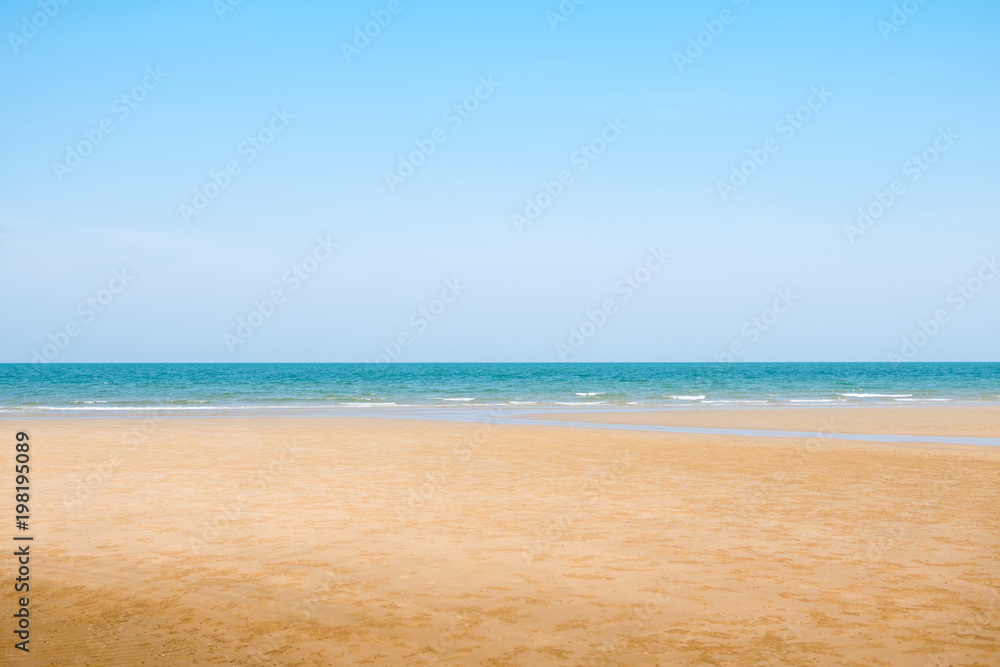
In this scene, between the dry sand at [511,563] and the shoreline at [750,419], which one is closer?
the dry sand at [511,563]

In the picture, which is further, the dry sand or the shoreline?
the shoreline

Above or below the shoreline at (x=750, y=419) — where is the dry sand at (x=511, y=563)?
above

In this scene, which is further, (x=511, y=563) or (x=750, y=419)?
(x=750, y=419)

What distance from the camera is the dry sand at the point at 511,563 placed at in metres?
5.81

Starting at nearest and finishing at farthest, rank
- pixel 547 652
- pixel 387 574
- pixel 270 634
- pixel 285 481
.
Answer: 1. pixel 547 652
2. pixel 270 634
3. pixel 387 574
4. pixel 285 481

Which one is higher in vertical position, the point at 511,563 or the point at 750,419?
the point at 511,563

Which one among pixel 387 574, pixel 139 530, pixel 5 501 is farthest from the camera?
pixel 5 501

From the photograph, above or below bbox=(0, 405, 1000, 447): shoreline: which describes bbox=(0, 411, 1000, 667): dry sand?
above

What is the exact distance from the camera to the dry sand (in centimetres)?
581

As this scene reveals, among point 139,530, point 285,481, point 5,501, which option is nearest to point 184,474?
point 285,481

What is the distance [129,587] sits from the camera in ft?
23.4

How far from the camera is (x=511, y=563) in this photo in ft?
26.2

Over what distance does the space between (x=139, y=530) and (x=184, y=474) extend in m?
4.79

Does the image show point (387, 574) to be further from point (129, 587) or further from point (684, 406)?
point (684, 406)
